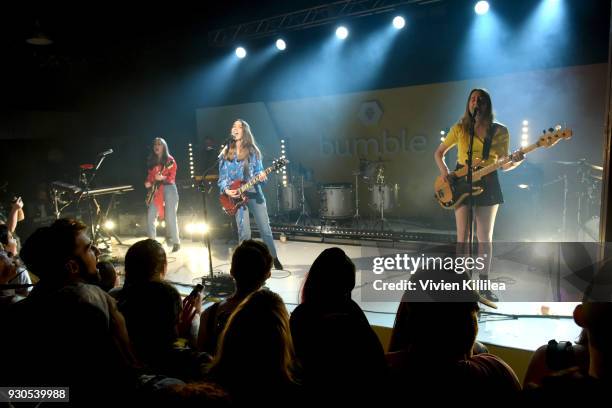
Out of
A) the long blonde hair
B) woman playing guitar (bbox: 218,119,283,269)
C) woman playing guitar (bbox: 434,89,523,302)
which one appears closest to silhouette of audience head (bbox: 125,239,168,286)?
woman playing guitar (bbox: 434,89,523,302)

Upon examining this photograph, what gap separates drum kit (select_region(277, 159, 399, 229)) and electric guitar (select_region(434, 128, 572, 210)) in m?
3.87

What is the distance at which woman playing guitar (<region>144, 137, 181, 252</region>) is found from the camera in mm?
7535

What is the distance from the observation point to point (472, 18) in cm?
826

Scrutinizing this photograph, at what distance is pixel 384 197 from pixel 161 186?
4.46 meters

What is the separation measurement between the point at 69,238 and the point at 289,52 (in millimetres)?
8724

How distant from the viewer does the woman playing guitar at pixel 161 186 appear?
7.54 m

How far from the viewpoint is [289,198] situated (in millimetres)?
10148

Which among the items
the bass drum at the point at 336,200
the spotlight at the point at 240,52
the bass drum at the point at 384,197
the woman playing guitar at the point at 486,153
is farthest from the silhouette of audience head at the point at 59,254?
the spotlight at the point at 240,52

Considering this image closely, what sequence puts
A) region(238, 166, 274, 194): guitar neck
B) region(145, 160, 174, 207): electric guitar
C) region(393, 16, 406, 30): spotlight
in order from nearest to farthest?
region(238, 166, 274, 194): guitar neck, region(145, 160, 174, 207): electric guitar, region(393, 16, 406, 30): spotlight

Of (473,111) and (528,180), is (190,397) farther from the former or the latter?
(528,180)

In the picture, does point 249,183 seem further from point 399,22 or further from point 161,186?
point 399,22

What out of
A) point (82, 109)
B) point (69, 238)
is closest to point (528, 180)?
point (69, 238)

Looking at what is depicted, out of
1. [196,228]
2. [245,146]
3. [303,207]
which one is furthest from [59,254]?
[303,207]

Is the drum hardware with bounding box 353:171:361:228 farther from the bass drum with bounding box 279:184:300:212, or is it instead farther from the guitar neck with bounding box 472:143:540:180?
the guitar neck with bounding box 472:143:540:180
